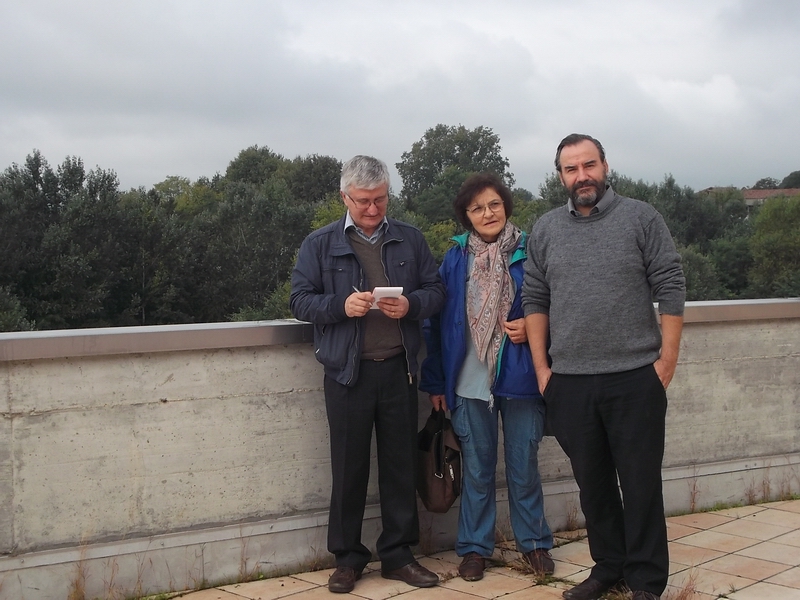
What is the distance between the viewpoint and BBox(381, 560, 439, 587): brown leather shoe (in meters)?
4.12

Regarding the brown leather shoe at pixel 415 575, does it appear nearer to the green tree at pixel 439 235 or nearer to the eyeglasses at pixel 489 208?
the eyeglasses at pixel 489 208

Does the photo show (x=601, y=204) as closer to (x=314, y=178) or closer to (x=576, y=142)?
(x=576, y=142)

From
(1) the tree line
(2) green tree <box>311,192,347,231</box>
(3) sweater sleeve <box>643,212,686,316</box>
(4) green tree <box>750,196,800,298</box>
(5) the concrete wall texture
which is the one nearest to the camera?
(3) sweater sleeve <box>643,212,686,316</box>

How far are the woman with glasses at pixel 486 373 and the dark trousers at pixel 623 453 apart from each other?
1.05 feet

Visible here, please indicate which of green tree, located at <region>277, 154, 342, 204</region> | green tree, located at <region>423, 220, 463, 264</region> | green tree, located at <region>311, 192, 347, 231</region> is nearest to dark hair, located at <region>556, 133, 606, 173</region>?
green tree, located at <region>423, 220, 463, 264</region>

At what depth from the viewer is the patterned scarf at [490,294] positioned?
412 cm

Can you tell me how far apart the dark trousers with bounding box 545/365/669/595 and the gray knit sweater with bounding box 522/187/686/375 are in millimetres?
83

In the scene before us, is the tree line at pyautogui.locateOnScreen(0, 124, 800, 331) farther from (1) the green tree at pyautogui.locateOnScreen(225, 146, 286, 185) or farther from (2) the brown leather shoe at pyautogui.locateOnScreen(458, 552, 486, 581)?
(2) the brown leather shoe at pyautogui.locateOnScreen(458, 552, 486, 581)

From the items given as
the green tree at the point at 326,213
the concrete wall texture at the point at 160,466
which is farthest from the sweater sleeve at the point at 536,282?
the green tree at the point at 326,213

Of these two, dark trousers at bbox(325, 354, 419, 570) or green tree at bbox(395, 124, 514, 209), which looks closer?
dark trousers at bbox(325, 354, 419, 570)

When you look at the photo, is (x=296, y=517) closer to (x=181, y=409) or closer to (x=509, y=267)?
(x=181, y=409)

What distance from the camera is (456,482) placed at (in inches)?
170

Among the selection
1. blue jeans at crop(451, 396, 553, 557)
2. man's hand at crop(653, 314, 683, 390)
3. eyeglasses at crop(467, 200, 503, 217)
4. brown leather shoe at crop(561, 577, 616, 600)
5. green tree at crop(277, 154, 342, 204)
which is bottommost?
brown leather shoe at crop(561, 577, 616, 600)

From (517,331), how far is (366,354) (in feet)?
2.20
